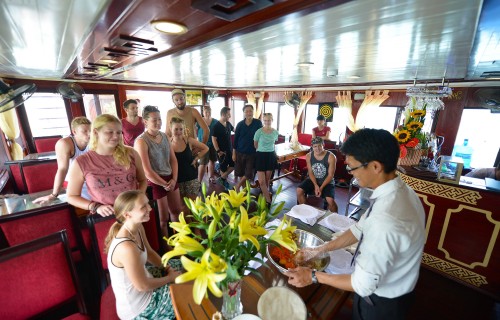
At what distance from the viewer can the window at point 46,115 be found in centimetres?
490

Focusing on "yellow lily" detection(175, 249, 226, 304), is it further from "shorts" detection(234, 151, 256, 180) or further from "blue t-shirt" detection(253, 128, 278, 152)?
"shorts" detection(234, 151, 256, 180)

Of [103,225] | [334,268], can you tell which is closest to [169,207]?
[103,225]

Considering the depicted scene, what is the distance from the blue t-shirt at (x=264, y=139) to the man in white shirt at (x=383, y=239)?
96.4 inches

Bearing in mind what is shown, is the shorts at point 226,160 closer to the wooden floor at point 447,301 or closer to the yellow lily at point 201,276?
the wooden floor at point 447,301

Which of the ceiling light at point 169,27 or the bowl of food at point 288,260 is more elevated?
the ceiling light at point 169,27

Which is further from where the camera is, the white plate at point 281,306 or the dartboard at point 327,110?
the dartboard at point 327,110

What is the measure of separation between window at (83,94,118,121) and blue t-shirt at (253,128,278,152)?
469 cm

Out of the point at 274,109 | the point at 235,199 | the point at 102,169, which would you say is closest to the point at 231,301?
the point at 235,199

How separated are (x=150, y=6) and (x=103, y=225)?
1324 mm

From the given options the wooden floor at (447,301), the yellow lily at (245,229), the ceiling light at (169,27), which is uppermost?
the ceiling light at (169,27)

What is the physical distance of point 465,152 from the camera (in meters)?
4.37

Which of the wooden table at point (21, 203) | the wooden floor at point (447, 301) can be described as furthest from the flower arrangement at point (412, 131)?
the wooden table at point (21, 203)

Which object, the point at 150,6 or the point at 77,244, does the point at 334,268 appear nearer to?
the point at 150,6

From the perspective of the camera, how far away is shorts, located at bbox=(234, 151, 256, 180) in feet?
12.3
